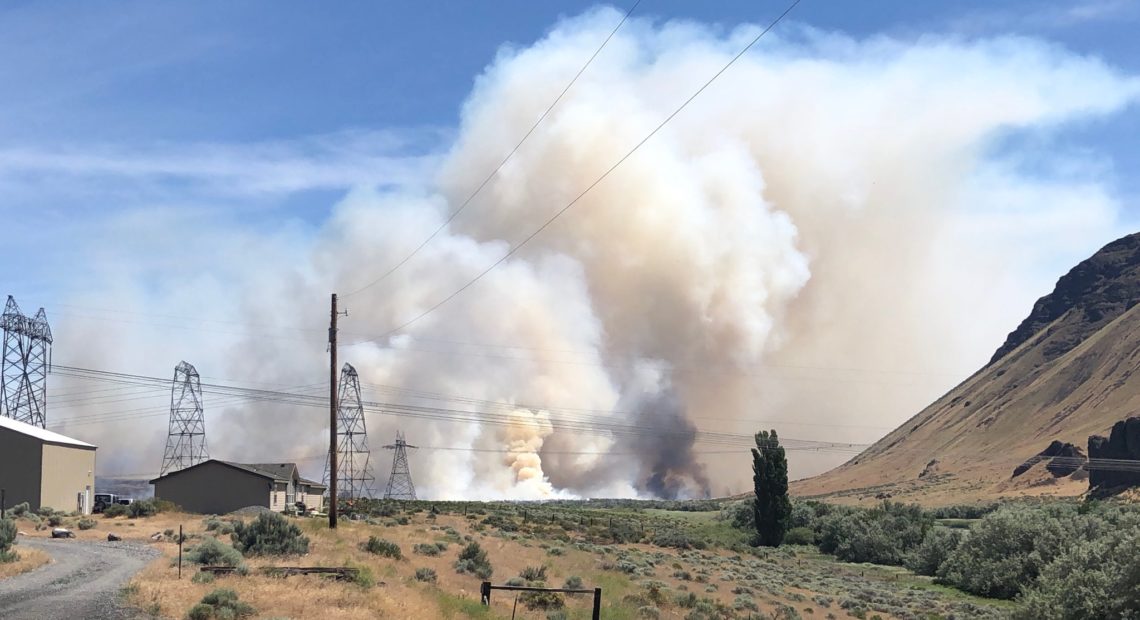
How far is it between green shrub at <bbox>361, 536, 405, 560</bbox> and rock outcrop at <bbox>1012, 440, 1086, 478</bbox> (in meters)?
151

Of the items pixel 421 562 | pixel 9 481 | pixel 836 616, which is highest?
pixel 9 481

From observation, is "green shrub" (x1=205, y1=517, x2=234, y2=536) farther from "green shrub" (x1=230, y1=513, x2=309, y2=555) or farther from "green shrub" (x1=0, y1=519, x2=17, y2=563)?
"green shrub" (x1=0, y1=519, x2=17, y2=563)

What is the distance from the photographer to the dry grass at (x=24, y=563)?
3145 cm

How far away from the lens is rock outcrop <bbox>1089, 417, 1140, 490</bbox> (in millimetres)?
141375

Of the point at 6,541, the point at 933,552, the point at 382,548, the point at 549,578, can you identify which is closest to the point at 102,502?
the point at 382,548

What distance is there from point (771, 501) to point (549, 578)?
58.7 metres

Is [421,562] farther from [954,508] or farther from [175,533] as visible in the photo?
[954,508]

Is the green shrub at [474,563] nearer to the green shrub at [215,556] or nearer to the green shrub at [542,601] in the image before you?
the green shrub at [542,601]

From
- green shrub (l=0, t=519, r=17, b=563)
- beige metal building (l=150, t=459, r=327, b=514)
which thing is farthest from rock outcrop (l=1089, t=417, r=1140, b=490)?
green shrub (l=0, t=519, r=17, b=563)

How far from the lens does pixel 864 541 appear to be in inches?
3637

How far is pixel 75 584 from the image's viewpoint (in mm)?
29484

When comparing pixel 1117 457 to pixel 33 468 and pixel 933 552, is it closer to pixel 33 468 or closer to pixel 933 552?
pixel 933 552

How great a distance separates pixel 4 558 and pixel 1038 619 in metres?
40.3

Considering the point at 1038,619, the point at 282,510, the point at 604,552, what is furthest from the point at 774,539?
the point at 1038,619
